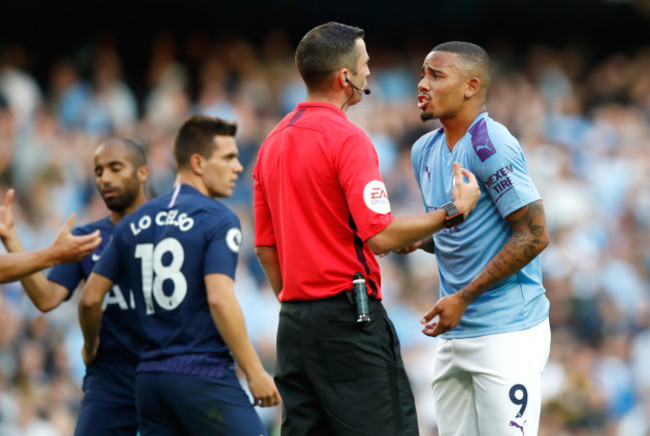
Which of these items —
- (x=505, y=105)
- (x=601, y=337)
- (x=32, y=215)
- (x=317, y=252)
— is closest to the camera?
(x=317, y=252)

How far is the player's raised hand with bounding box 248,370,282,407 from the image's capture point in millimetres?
5215

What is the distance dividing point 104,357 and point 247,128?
8.17 metres

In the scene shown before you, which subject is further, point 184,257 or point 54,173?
point 54,173

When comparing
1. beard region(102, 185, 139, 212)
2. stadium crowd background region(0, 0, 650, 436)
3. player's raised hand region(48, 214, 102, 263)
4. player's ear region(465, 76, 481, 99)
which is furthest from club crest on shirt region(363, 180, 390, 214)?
stadium crowd background region(0, 0, 650, 436)

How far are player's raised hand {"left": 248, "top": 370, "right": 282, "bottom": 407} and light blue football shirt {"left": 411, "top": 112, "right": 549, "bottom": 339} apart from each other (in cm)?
99

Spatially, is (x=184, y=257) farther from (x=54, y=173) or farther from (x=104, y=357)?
(x=54, y=173)

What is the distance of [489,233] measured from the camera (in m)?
5.03

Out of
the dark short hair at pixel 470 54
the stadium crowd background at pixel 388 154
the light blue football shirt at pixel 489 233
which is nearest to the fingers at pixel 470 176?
the light blue football shirt at pixel 489 233

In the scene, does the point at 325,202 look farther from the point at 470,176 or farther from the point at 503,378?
the point at 503,378

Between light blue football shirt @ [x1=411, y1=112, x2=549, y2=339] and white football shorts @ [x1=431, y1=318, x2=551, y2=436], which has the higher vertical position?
light blue football shirt @ [x1=411, y1=112, x2=549, y2=339]

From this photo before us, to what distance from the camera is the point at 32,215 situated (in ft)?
39.4

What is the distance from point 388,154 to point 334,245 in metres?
9.97

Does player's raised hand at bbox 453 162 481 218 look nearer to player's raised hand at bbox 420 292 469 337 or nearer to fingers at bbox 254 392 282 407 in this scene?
player's raised hand at bbox 420 292 469 337

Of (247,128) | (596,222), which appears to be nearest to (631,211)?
(596,222)
